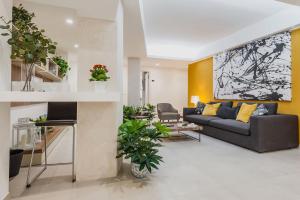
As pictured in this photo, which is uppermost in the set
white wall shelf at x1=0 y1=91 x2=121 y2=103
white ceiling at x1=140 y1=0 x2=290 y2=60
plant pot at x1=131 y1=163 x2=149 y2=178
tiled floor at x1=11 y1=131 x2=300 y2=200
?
white ceiling at x1=140 y1=0 x2=290 y2=60

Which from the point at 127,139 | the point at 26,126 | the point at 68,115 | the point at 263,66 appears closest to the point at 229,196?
the point at 127,139

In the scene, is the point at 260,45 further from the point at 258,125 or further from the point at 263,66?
the point at 258,125

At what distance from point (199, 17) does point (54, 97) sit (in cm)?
371

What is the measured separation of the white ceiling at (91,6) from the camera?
186 centimetres

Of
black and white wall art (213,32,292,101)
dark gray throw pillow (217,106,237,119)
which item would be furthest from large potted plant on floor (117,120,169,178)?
black and white wall art (213,32,292,101)

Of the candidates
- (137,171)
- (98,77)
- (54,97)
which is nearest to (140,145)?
(137,171)

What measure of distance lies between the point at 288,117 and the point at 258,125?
762mm

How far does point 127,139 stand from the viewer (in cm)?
213

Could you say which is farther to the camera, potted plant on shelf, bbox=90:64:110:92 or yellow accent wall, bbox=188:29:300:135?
yellow accent wall, bbox=188:29:300:135

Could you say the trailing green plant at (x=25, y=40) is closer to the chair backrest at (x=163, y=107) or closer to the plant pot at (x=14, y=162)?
the plant pot at (x=14, y=162)

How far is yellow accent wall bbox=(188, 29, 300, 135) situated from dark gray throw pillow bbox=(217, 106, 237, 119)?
966 mm

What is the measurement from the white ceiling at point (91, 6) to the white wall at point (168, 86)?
21.7 feet

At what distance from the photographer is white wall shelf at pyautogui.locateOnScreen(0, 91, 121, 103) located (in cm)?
151

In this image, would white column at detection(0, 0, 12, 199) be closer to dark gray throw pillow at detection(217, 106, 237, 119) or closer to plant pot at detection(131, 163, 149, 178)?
plant pot at detection(131, 163, 149, 178)
